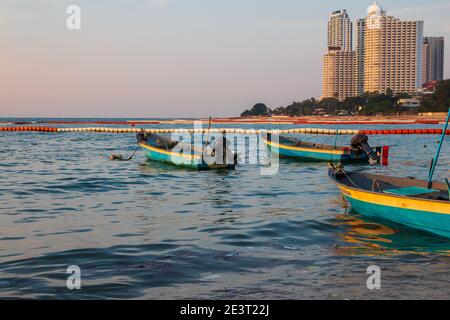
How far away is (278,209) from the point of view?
19.6 meters

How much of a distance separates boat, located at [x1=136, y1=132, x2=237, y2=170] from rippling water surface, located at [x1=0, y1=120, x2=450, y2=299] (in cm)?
610

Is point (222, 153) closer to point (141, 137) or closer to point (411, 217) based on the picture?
point (141, 137)

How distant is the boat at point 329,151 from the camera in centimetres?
3766

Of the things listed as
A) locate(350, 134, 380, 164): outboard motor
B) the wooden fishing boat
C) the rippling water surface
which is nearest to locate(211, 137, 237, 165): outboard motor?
the rippling water surface

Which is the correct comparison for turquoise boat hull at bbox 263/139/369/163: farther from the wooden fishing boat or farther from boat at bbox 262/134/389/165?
the wooden fishing boat

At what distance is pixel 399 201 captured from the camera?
50.0ft

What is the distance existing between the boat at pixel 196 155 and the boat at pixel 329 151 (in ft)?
27.6

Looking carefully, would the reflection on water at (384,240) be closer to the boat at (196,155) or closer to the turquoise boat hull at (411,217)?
the turquoise boat hull at (411,217)

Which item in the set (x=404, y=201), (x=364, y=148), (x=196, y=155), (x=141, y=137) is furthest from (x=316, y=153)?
(x=404, y=201)

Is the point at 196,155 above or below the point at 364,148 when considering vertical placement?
below

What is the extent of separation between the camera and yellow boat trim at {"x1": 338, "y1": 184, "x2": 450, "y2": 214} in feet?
45.6

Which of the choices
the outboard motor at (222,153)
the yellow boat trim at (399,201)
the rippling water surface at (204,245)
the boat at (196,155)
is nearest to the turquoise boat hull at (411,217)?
the yellow boat trim at (399,201)

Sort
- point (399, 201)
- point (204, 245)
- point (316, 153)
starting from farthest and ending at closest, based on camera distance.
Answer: point (316, 153) → point (399, 201) → point (204, 245)

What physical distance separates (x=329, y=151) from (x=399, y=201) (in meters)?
23.5
